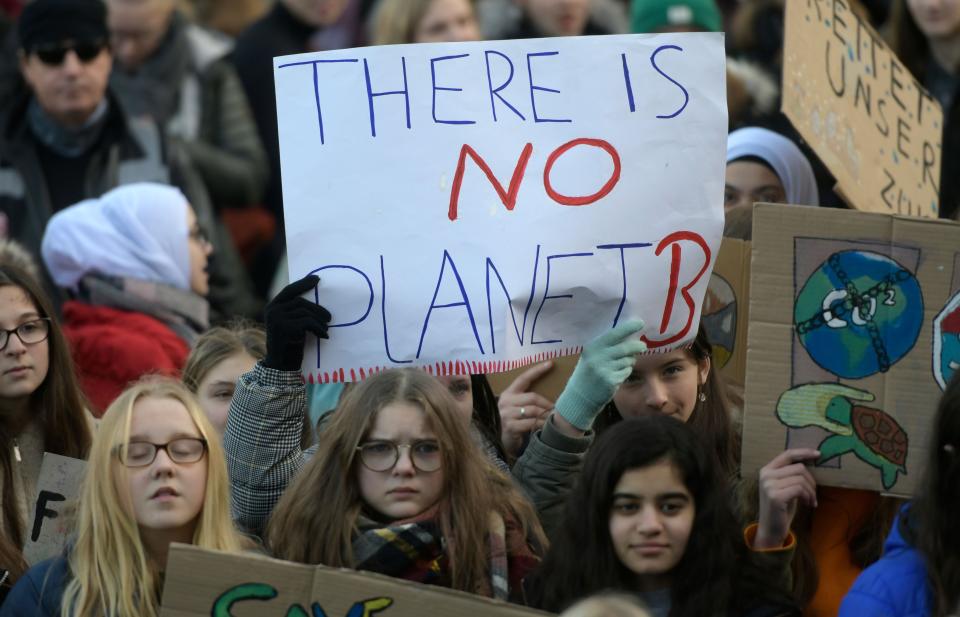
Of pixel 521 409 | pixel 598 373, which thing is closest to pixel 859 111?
pixel 521 409

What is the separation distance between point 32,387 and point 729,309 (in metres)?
1.96

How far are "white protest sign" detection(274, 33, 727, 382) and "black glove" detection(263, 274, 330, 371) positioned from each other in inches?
1.9

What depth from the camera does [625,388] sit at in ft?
16.0

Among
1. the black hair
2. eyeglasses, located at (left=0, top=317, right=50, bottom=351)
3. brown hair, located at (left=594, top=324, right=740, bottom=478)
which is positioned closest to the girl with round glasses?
eyeglasses, located at (left=0, top=317, right=50, bottom=351)

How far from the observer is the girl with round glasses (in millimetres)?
5039

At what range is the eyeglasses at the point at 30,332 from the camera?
5054 mm

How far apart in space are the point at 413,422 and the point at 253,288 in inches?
168

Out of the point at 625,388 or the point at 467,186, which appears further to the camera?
the point at 625,388

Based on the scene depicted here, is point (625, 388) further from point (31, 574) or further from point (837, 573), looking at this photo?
point (31, 574)

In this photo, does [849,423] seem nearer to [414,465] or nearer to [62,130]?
[414,465]

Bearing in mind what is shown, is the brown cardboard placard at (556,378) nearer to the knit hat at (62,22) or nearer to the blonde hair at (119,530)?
the blonde hair at (119,530)

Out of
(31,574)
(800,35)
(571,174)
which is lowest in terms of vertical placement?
(31,574)

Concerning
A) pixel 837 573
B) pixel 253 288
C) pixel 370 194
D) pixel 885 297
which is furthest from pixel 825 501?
pixel 253 288

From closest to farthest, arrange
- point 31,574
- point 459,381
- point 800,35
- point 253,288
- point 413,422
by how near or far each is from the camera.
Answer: point 31,574 < point 413,422 < point 459,381 < point 800,35 < point 253,288
